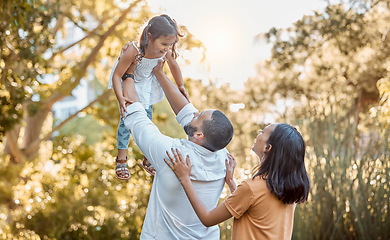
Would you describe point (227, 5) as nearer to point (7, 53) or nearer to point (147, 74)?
point (7, 53)

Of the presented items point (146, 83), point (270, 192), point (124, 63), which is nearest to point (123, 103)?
point (124, 63)

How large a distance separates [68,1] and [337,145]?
5.13 m

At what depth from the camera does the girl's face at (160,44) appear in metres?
2.36

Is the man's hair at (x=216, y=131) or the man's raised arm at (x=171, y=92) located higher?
the man's raised arm at (x=171, y=92)

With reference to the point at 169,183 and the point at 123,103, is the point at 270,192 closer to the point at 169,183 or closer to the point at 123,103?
the point at 169,183

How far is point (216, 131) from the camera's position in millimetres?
2195

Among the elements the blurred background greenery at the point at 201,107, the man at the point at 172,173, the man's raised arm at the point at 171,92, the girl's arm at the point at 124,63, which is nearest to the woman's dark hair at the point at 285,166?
the man at the point at 172,173

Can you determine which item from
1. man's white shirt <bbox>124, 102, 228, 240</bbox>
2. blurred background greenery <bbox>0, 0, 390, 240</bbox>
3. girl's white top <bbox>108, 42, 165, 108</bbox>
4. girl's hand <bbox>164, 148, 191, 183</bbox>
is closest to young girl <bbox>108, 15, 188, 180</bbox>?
girl's white top <bbox>108, 42, 165, 108</bbox>

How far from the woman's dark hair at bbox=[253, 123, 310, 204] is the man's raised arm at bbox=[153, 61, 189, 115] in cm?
50

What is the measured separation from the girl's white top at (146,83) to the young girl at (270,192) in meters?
0.56

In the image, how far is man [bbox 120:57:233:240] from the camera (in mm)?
2195

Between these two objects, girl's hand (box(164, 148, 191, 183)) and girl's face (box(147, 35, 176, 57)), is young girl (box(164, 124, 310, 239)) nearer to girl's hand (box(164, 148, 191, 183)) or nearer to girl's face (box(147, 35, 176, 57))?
girl's hand (box(164, 148, 191, 183))

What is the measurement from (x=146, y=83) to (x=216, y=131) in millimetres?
587

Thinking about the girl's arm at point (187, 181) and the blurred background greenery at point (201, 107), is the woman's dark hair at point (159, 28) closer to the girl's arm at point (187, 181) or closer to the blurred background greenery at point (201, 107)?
the girl's arm at point (187, 181)
